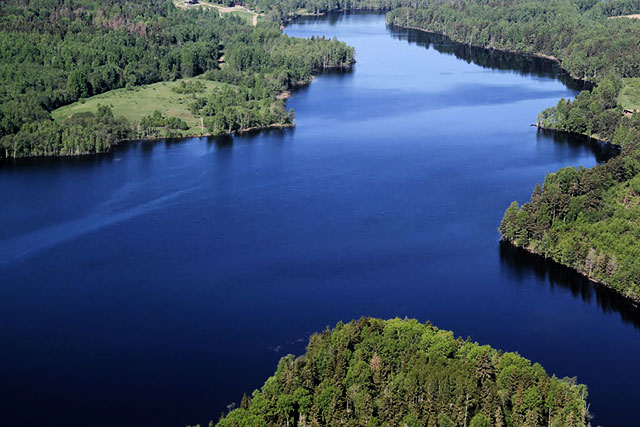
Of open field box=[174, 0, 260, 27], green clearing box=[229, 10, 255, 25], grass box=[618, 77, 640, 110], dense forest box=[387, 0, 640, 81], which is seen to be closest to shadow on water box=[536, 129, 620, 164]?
grass box=[618, 77, 640, 110]

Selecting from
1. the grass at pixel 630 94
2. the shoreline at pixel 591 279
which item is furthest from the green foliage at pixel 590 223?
the grass at pixel 630 94

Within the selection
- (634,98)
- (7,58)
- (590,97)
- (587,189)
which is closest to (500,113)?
(590,97)

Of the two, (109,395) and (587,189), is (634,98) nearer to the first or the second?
(587,189)

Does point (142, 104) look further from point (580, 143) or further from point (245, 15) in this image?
point (245, 15)

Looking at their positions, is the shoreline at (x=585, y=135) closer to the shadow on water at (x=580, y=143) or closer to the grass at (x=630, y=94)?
the shadow on water at (x=580, y=143)

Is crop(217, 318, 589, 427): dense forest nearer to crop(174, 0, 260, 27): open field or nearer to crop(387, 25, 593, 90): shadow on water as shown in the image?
crop(387, 25, 593, 90): shadow on water

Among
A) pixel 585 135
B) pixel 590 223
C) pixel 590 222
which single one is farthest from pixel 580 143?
pixel 590 223

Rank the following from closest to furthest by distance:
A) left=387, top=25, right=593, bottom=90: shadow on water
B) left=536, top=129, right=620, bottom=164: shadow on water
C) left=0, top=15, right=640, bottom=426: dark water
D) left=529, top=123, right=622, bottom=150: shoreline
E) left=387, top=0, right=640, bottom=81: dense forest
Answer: left=0, top=15, right=640, bottom=426: dark water
left=536, top=129, right=620, bottom=164: shadow on water
left=529, top=123, right=622, bottom=150: shoreline
left=387, top=0, right=640, bottom=81: dense forest
left=387, top=25, right=593, bottom=90: shadow on water
